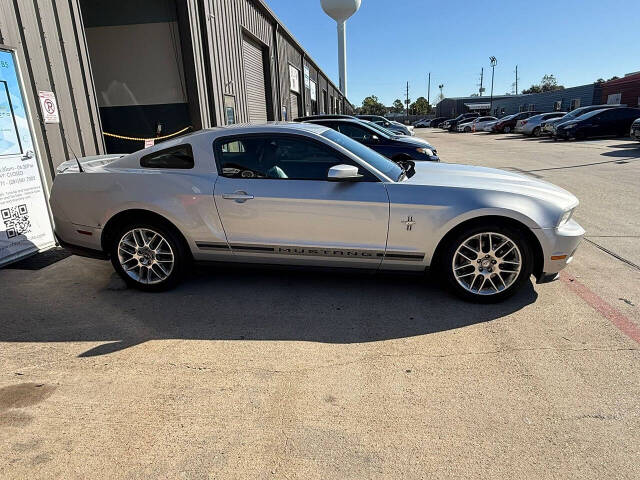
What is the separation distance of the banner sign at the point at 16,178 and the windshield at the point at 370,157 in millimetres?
3771

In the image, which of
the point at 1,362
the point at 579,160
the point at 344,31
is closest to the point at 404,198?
the point at 1,362

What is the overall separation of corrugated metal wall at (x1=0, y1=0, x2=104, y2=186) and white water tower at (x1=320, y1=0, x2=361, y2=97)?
43.8 meters

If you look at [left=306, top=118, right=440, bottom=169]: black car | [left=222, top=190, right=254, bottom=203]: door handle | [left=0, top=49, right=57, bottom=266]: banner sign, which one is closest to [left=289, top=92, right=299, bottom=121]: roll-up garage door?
[left=306, top=118, right=440, bottom=169]: black car

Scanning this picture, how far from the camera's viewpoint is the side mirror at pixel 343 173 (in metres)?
3.47

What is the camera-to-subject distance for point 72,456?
6.95 ft

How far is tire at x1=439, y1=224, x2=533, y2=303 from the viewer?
11.4 ft

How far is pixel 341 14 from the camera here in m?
44.9

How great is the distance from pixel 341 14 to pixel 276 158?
4749cm

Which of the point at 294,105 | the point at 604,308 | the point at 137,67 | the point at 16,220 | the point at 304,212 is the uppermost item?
the point at 137,67

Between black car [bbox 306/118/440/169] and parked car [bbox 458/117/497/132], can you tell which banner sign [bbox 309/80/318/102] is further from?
black car [bbox 306/118/440/169]

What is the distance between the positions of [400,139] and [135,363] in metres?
7.48

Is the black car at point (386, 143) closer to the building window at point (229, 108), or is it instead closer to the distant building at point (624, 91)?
the building window at point (229, 108)

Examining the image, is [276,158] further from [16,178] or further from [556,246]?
[16,178]

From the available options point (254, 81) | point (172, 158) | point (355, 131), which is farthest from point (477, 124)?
point (172, 158)
